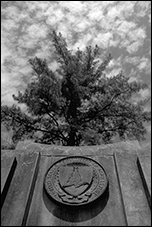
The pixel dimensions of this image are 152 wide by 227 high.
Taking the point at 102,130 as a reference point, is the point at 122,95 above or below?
above

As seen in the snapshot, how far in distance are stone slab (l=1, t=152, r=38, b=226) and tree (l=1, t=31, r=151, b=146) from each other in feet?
14.4

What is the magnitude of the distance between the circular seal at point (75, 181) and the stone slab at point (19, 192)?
39 centimetres

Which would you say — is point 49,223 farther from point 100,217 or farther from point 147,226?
point 147,226

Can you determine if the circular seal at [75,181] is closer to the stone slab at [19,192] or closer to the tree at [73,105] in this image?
the stone slab at [19,192]

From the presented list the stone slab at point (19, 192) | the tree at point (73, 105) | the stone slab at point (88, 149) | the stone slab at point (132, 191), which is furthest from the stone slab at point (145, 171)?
the tree at point (73, 105)

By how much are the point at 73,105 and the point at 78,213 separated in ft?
22.7

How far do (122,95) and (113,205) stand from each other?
23.4 ft

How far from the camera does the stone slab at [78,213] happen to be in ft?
10.4

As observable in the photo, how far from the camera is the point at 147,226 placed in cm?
299

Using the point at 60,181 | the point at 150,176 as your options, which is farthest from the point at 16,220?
the point at 150,176

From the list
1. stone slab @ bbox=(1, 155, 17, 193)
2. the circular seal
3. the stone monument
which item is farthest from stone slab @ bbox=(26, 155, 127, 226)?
stone slab @ bbox=(1, 155, 17, 193)

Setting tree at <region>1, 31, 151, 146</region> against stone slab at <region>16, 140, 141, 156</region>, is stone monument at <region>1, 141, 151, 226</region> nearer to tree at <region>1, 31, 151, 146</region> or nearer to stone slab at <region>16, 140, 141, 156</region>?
stone slab at <region>16, 140, 141, 156</region>

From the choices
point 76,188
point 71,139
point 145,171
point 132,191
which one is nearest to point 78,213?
point 76,188

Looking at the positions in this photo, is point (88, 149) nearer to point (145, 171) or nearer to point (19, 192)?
point (145, 171)
